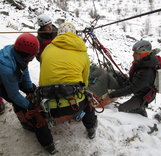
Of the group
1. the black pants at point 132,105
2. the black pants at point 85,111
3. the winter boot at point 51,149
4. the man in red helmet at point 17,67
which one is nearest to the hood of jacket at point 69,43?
the man in red helmet at point 17,67

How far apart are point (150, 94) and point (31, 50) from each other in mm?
2211

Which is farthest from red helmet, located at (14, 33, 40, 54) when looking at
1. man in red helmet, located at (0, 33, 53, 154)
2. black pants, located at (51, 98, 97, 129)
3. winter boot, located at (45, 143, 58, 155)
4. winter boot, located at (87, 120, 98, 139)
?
winter boot, located at (87, 120, 98, 139)

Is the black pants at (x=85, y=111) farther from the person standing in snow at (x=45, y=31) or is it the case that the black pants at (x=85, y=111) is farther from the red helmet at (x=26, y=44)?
the person standing in snow at (x=45, y=31)

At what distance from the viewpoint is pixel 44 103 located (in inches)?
73.0

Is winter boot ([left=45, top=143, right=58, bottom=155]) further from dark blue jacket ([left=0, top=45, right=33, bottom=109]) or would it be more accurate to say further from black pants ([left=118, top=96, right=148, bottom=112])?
black pants ([left=118, top=96, right=148, bottom=112])

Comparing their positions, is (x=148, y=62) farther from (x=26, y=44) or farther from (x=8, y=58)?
(x=8, y=58)

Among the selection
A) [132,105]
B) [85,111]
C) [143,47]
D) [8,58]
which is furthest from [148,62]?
[8,58]

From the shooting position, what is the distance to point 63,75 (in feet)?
5.96

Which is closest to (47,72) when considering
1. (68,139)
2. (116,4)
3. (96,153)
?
(68,139)

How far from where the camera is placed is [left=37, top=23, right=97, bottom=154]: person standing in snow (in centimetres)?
180

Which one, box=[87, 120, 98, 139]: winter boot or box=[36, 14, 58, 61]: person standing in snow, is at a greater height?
box=[36, 14, 58, 61]: person standing in snow

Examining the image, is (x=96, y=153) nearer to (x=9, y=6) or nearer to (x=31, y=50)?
(x=31, y=50)

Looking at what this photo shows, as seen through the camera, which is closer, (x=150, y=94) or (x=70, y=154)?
(x=70, y=154)

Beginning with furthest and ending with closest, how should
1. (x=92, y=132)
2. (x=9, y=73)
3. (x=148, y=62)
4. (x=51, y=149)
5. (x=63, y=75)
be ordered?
(x=148, y=62)
(x=92, y=132)
(x=51, y=149)
(x=63, y=75)
(x=9, y=73)
